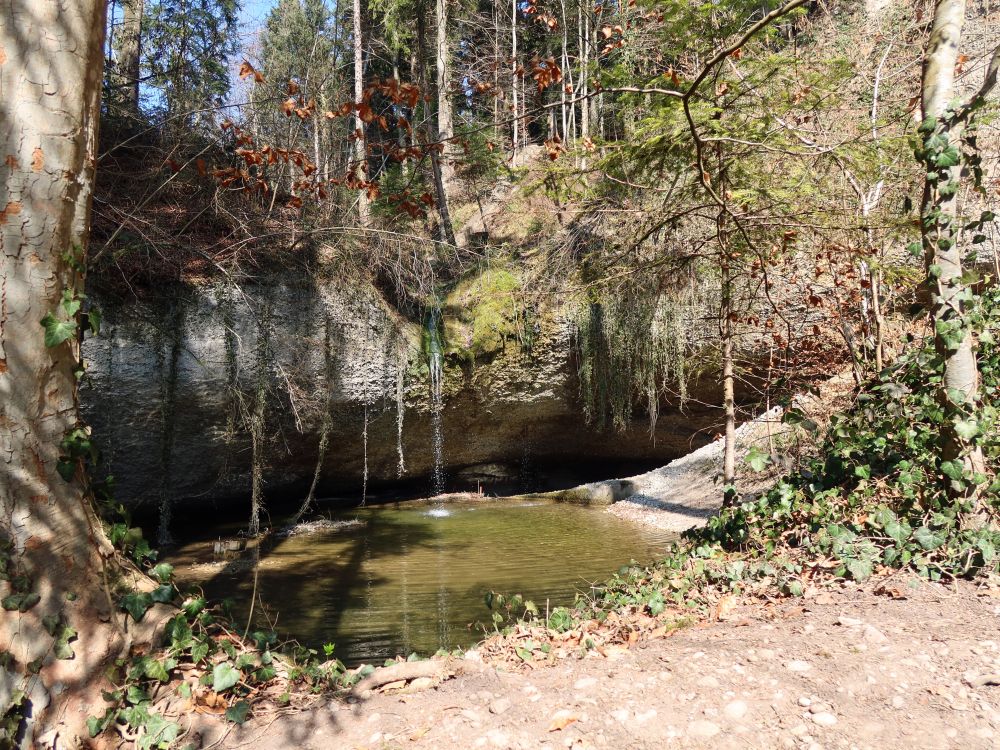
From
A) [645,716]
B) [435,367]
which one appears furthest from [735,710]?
[435,367]

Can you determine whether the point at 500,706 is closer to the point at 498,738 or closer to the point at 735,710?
the point at 498,738

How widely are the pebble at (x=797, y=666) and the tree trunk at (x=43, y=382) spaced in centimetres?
275

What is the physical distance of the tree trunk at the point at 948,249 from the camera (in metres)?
3.45

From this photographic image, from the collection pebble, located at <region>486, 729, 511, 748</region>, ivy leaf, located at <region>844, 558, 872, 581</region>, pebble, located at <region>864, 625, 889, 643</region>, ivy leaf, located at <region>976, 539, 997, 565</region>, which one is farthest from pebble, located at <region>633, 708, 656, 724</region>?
ivy leaf, located at <region>976, 539, 997, 565</region>

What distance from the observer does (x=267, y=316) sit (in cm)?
956

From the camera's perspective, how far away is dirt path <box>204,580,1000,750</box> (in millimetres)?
2219

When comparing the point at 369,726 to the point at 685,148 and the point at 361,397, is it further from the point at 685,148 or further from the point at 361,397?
the point at 361,397

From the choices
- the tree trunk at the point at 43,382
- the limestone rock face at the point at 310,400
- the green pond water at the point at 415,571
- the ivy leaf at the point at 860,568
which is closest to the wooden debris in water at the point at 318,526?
the green pond water at the point at 415,571

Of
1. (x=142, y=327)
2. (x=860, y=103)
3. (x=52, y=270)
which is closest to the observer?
(x=52, y=270)

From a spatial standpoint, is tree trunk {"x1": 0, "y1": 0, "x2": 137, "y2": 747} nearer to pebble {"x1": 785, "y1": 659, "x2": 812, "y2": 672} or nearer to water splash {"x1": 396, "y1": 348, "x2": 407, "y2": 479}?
pebble {"x1": 785, "y1": 659, "x2": 812, "y2": 672}

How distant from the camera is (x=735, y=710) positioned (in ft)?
7.67

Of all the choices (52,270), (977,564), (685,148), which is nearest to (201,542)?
(52,270)

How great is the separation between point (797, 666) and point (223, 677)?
7.79 ft

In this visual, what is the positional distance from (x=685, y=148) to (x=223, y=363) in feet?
24.3
